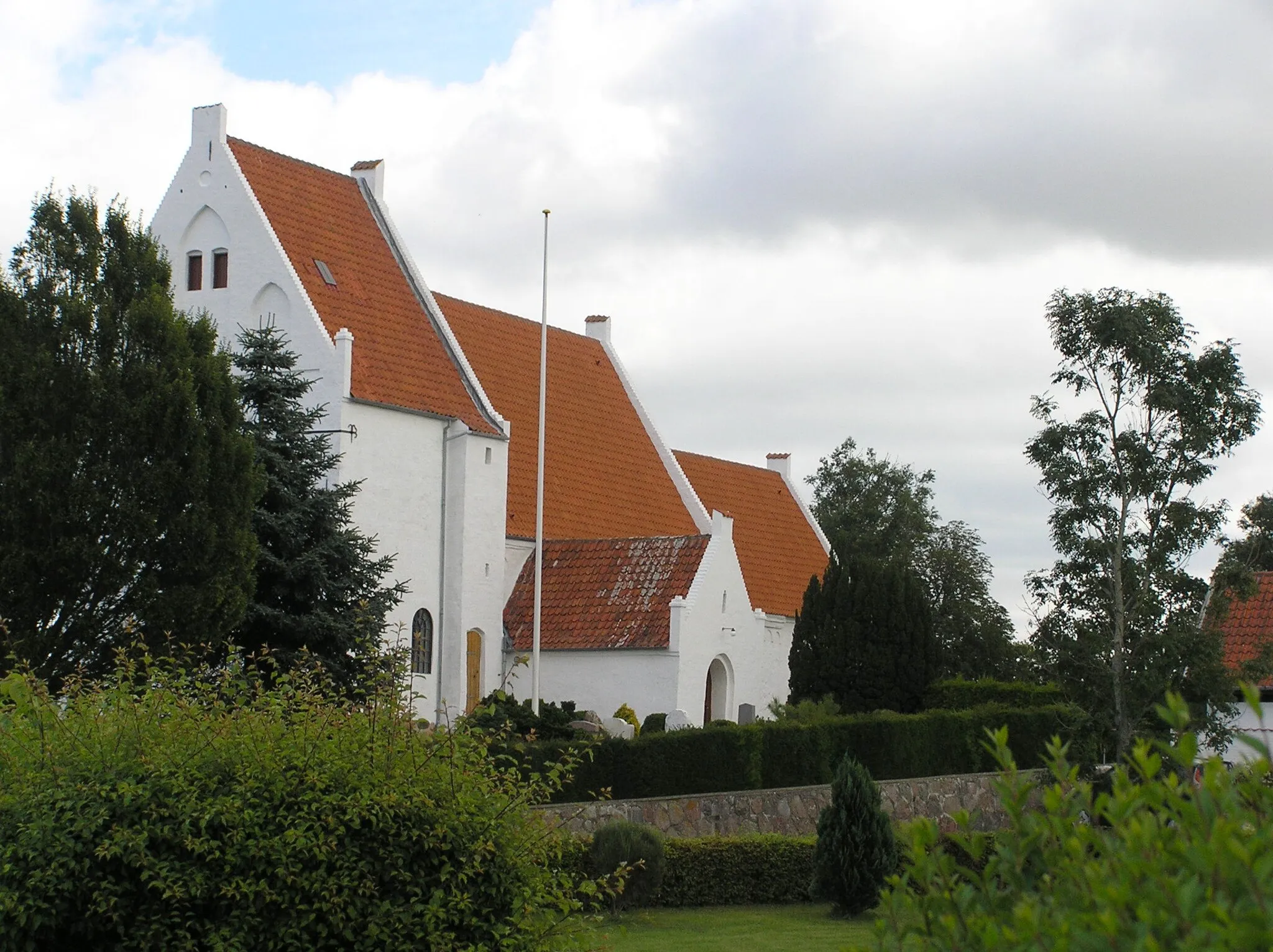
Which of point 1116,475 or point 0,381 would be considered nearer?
point 0,381

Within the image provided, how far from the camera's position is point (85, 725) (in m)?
9.84

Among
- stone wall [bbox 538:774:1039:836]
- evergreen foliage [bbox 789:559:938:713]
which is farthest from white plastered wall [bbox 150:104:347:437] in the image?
stone wall [bbox 538:774:1039:836]

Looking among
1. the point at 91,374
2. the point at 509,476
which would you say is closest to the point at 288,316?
the point at 509,476

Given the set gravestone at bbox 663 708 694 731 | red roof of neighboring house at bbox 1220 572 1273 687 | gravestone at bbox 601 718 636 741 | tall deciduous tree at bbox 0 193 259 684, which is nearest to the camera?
tall deciduous tree at bbox 0 193 259 684

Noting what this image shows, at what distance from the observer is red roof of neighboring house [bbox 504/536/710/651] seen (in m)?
30.2

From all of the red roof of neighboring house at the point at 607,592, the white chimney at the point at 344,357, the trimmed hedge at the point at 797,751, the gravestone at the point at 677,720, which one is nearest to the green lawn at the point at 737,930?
the trimmed hedge at the point at 797,751

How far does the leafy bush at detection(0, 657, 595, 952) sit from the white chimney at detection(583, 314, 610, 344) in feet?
100

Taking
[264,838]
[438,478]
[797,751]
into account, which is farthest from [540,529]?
[264,838]

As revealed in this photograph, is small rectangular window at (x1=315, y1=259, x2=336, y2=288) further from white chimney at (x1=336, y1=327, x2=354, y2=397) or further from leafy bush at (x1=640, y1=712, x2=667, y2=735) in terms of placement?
leafy bush at (x1=640, y1=712, x2=667, y2=735)

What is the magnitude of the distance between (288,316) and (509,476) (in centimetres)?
643

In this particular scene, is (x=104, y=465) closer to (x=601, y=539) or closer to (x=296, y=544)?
Answer: (x=296, y=544)

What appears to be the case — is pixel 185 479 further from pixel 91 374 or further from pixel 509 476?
pixel 509 476

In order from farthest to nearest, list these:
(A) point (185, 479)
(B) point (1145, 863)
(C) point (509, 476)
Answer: (C) point (509, 476)
(A) point (185, 479)
(B) point (1145, 863)

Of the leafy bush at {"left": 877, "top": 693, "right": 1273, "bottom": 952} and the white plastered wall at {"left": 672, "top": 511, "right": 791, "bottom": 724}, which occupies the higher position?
the white plastered wall at {"left": 672, "top": 511, "right": 791, "bottom": 724}
